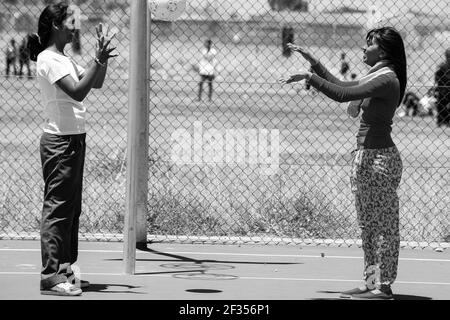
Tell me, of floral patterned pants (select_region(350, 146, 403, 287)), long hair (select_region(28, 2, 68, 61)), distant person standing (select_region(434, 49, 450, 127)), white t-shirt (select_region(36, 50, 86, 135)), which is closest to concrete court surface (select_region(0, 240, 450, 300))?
floral patterned pants (select_region(350, 146, 403, 287))

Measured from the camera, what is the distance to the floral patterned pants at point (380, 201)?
740 cm

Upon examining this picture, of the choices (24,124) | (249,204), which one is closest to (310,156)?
(249,204)

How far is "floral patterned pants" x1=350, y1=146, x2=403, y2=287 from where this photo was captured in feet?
24.3

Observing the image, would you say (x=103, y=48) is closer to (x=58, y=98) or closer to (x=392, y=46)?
(x=58, y=98)

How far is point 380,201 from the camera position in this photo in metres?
7.43

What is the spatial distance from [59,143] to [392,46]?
89.3 inches

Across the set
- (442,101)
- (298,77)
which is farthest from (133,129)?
(442,101)

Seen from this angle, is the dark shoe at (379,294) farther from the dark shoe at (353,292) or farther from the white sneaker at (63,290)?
the white sneaker at (63,290)

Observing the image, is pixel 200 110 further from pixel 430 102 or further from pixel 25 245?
pixel 25 245

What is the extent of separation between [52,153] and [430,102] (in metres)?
20.6

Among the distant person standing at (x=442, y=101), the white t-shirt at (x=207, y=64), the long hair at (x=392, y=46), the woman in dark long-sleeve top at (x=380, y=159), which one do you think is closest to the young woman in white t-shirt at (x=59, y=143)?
the woman in dark long-sleeve top at (x=380, y=159)

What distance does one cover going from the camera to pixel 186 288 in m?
7.86

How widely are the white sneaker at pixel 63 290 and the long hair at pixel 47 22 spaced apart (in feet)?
5.09

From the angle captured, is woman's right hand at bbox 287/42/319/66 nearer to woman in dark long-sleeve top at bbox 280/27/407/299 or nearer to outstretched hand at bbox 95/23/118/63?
woman in dark long-sleeve top at bbox 280/27/407/299
